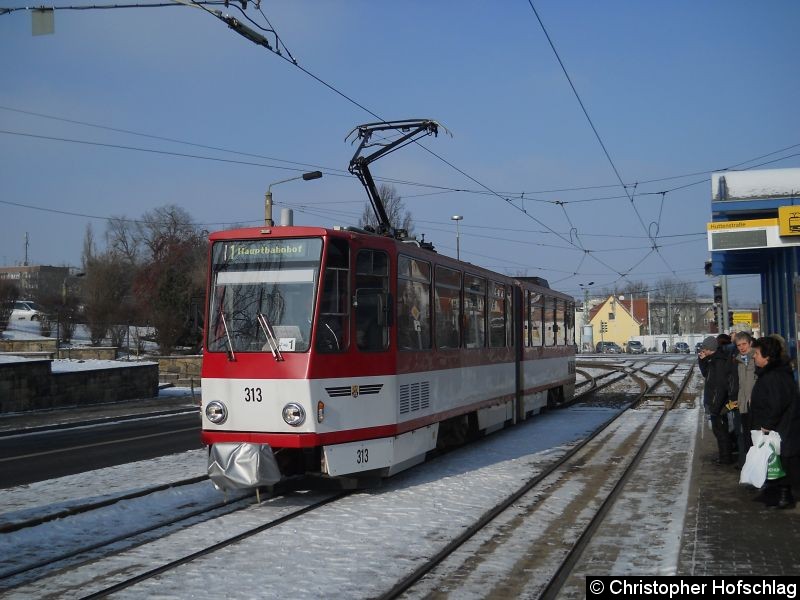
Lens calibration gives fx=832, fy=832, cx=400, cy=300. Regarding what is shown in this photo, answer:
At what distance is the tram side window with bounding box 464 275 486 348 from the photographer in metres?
13.3

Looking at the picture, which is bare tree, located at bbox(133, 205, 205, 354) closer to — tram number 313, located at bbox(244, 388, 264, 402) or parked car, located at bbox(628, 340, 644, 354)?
tram number 313, located at bbox(244, 388, 264, 402)

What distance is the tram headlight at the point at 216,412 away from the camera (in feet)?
30.4

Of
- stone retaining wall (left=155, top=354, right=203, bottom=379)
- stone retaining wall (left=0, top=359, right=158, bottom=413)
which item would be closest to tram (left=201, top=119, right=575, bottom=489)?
stone retaining wall (left=0, top=359, right=158, bottom=413)

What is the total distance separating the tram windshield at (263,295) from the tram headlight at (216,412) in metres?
0.61

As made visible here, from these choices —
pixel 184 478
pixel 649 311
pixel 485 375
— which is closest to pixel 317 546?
pixel 184 478

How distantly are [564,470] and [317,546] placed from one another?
5.16 meters

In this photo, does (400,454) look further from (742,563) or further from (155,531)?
(742,563)

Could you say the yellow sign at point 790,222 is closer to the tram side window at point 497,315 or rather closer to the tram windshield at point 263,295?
the tram side window at point 497,315

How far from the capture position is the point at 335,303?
9305 millimetres

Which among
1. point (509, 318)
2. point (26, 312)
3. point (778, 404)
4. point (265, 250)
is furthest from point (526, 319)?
point (26, 312)

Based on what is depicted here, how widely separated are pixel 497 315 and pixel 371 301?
5.89 meters

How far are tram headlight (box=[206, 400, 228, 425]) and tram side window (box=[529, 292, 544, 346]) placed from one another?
9.95 metres

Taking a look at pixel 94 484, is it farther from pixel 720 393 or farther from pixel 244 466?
pixel 720 393

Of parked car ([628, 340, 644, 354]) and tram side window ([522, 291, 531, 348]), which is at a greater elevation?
tram side window ([522, 291, 531, 348])
